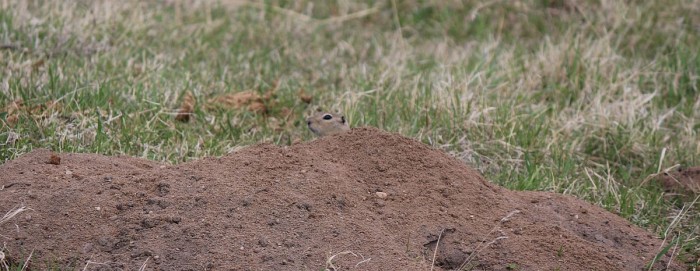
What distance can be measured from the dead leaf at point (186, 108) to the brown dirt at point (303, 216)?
1.39 meters

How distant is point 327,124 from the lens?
16.4 feet

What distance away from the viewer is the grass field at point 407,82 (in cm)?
511

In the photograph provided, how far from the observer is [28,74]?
5695 millimetres

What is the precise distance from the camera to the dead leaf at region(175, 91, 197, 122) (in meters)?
5.55

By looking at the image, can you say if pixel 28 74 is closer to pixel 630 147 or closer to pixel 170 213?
pixel 170 213

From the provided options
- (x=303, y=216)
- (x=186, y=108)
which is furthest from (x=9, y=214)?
(x=186, y=108)

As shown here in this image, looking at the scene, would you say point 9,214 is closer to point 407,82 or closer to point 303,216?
point 303,216

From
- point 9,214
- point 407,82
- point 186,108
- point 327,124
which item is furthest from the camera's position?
→ point 407,82

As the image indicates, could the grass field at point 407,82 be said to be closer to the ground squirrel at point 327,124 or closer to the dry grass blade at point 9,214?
the ground squirrel at point 327,124

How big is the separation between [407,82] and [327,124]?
1.47 metres

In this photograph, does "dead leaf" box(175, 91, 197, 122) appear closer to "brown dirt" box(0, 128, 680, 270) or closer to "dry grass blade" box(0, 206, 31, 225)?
"brown dirt" box(0, 128, 680, 270)

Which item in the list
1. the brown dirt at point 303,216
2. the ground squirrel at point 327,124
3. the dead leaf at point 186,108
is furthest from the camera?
the dead leaf at point 186,108

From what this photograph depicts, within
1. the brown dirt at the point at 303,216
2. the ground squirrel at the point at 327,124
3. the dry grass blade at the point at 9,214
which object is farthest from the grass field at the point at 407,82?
the dry grass blade at the point at 9,214

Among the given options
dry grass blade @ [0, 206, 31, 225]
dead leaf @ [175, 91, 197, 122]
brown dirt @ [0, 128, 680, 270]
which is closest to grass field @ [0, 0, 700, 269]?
dead leaf @ [175, 91, 197, 122]
